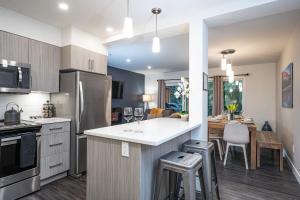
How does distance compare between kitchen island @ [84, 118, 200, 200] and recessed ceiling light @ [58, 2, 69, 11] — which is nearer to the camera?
kitchen island @ [84, 118, 200, 200]

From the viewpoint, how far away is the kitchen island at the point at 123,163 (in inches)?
58.2

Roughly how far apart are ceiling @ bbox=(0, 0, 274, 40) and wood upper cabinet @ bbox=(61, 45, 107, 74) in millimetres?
430

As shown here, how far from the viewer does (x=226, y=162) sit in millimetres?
3646

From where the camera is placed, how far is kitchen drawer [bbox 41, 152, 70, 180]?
258 centimetres

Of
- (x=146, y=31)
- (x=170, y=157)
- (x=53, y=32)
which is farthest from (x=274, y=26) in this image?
(x=53, y=32)

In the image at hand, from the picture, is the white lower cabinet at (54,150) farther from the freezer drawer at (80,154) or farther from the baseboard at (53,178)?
the freezer drawer at (80,154)

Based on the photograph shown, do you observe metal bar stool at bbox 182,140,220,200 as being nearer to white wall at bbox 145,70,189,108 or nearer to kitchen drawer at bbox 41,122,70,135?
kitchen drawer at bbox 41,122,70,135

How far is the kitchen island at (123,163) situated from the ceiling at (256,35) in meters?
2.38

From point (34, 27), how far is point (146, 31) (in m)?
1.79

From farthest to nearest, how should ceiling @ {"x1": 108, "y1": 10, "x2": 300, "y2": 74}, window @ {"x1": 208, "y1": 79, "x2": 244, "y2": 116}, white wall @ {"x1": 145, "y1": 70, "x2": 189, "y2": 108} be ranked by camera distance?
white wall @ {"x1": 145, "y1": 70, "x2": 189, "y2": 108}
window @ {"x1": 208, "y1": 79, "x2": 244, "y2": 116}
ceiling @ {"x1": 108, "y1": 10, "x2": 300, "y2": 74}

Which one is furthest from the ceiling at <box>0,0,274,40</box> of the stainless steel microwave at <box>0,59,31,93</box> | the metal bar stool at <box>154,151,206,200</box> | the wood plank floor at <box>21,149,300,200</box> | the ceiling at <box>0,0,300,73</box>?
the wood plank floor at <box>21,149,300,200</box>

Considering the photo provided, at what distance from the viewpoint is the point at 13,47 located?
254 cm

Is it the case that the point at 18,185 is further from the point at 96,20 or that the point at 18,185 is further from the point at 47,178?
the point at 96,20

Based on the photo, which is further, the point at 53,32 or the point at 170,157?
the point at 53,32
